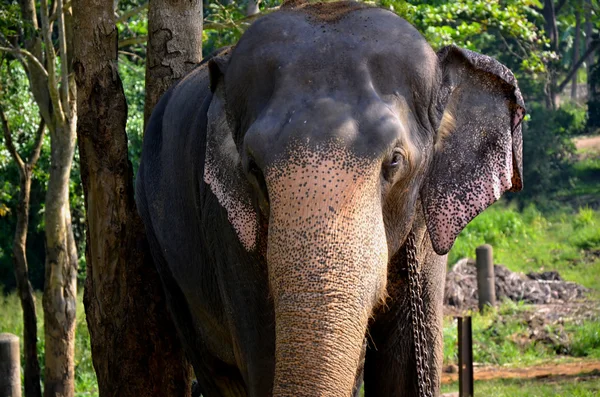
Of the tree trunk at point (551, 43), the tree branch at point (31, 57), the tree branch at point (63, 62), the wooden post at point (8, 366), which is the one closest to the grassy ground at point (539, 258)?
the tree trunk at point (551, 43)

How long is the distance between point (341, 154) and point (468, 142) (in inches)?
33.2

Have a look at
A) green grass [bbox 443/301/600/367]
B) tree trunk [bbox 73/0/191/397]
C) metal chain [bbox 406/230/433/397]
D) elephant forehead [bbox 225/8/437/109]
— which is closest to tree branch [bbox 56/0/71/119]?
tree trunk [bbox 73/0/191/397]

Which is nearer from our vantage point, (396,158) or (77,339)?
(396,158)

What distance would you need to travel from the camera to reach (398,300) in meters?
3.96


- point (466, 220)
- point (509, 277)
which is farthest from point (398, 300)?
point (509, 277)

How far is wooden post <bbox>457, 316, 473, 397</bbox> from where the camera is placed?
A: 6.89 metres

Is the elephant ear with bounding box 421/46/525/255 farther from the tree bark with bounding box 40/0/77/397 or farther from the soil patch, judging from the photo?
the soil patch

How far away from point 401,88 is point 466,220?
528mm

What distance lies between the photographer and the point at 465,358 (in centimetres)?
695

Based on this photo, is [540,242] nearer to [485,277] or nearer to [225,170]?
[485,277]

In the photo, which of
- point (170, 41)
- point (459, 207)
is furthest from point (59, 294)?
point (459, 207)

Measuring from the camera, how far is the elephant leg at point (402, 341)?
4.03m

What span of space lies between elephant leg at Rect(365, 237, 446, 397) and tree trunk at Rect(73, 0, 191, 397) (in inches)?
50.9

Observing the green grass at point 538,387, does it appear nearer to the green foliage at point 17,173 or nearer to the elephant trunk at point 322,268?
the green foliage at point 17,173
